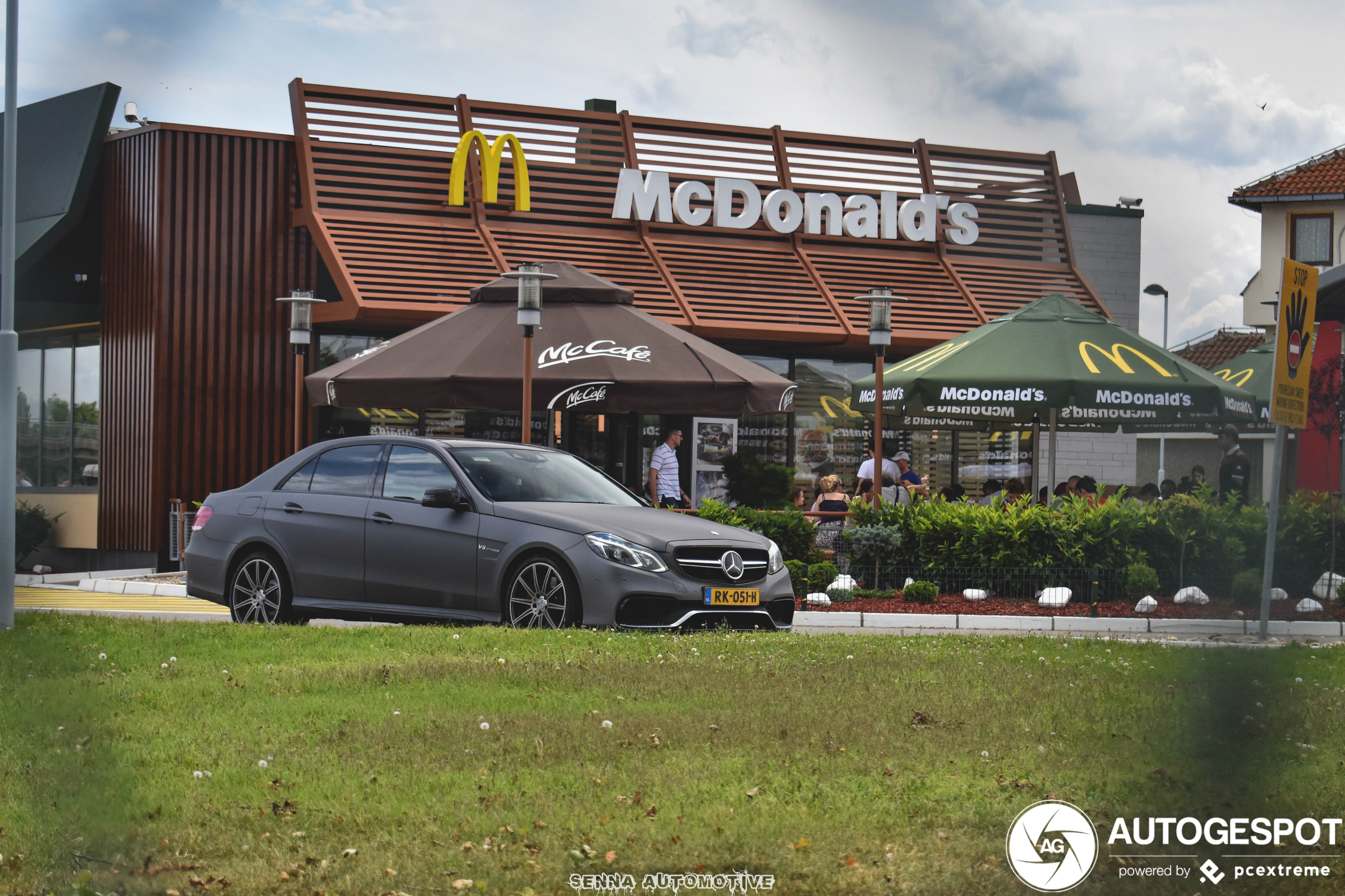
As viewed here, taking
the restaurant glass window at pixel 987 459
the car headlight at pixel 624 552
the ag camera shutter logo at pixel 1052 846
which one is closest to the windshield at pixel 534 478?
the car headlight at pixel 624 552

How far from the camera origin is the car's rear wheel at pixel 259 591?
11.3m

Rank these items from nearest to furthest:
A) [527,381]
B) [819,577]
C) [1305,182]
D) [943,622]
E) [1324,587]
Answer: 1. [1305,182]
2. [1324,587]
3. [943,622]
4. [819,577]
5. [527,381]

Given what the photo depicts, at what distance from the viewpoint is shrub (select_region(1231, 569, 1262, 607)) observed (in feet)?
5.59

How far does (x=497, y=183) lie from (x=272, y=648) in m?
13.8

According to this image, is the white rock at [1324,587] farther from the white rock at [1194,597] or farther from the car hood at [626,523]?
the car hood at [626,523]

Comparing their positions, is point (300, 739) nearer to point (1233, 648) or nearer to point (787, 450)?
point (1233, 648)

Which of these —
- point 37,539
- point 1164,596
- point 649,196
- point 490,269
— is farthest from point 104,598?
point 1164,596

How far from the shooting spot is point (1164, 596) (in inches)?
114

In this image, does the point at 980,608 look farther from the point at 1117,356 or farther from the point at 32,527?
the point at 32,527

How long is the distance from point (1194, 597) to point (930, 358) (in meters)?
15.0

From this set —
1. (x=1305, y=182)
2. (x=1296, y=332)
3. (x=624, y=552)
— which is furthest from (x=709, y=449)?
(x=1305, y=182)

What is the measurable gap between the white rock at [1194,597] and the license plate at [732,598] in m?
8.08

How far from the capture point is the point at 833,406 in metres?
23.7

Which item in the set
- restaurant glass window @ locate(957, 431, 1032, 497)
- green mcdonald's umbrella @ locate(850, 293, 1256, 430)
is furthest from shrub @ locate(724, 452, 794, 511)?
restaurant glass window @ locate(957, 431, 1032, 497)
